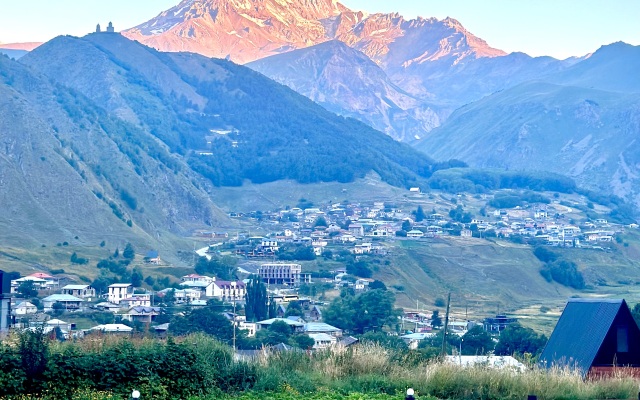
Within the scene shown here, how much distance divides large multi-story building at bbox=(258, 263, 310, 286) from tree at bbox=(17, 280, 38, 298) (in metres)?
24.1

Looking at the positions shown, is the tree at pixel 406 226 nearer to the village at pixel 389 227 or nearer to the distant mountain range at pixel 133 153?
the village at pixel 389 227

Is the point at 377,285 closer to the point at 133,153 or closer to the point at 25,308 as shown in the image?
the point at 25,308

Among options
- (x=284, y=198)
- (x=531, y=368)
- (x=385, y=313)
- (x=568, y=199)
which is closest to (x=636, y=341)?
(x=531, y=368)

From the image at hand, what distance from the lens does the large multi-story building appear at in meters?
91.0

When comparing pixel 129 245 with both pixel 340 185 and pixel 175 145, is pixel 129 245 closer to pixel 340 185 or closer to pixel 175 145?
pixel 340 185

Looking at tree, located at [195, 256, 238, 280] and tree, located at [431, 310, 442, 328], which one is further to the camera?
tree, located at [195, 256, 238, 280]

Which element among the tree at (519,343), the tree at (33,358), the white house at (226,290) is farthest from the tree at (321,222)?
the tree at (33,358)

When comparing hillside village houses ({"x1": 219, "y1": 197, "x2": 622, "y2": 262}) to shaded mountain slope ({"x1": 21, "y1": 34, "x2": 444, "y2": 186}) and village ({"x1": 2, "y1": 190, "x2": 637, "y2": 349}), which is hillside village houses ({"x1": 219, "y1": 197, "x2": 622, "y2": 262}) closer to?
village ({"x1": 2, "y1": 190, "x2": 637, "y2": 349})

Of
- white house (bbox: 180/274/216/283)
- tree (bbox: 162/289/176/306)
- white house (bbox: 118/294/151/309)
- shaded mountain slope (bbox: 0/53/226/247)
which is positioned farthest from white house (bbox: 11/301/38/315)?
shaded mountain slope (bbox: 0/53/226/247)

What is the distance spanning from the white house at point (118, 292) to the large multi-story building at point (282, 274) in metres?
16.9

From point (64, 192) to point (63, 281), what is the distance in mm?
28163

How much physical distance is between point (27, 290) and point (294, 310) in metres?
15.3

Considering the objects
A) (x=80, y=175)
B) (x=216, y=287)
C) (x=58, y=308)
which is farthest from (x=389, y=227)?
(x=58, y=308)

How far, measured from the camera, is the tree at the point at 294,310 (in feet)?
232
